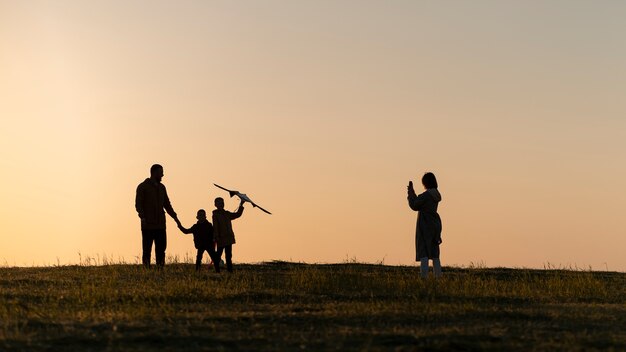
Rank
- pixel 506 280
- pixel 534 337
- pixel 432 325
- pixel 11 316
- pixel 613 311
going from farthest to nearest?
pixel 506 280, pixel 613 311, pixel 11 316, pixel 432 325, pixel 534 337

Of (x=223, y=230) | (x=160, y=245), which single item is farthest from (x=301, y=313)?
(x=160, y=245)

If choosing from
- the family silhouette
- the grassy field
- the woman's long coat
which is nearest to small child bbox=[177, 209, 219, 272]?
the family silhouette

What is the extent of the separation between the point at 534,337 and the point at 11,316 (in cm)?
640

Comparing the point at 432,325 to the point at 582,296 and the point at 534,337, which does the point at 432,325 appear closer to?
the point at 534,337

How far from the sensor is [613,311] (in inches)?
567

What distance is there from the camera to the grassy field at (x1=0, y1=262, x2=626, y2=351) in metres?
10.7

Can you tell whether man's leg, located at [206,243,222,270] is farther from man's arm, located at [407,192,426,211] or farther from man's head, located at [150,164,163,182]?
man's arm, located at [407,192,426,211]

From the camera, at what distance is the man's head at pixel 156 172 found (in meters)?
22.5

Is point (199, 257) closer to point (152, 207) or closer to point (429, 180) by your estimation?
point (152, 207)

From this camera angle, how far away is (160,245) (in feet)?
74.6

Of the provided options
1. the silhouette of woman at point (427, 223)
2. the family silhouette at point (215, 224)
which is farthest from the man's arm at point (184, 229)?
the silhouette of woman at point (427, 223)

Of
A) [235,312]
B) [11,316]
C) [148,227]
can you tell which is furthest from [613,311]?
[148,227]

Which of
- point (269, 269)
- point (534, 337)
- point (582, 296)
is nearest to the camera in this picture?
point (534, 337)

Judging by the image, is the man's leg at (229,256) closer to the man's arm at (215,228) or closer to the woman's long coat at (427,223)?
the man's arm at (215,228)
